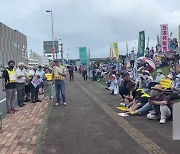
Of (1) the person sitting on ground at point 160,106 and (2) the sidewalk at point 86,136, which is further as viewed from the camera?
(1) the person sitting on ground at point 160,106

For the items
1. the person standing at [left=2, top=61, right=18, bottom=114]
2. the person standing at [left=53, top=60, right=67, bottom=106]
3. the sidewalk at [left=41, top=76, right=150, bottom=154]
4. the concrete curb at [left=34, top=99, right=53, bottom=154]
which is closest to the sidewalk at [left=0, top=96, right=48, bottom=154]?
the concrete curb at [left=34, top=99, right=53, bottom=154]

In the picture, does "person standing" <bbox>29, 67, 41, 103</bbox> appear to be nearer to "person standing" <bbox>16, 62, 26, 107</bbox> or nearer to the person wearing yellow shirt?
the person wearing yellow shirt

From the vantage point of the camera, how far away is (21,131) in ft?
29.1

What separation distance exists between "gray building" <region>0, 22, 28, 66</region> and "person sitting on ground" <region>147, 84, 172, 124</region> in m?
62.5

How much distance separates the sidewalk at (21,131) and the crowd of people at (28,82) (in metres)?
0.86

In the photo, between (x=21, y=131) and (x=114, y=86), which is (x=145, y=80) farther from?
(x=21, y=131)

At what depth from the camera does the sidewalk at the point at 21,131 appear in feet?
23.4

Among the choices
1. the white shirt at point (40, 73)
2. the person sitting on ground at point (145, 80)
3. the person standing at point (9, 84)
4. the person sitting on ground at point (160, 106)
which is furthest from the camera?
the person sitting on ground at point (145, 80)

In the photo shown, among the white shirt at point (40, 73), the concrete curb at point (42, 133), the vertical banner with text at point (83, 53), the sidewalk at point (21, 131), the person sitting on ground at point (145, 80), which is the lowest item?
the sidewalk at point (21, 131)

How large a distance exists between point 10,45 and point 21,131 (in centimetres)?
7834

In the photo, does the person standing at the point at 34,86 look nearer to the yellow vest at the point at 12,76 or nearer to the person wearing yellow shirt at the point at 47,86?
the person wearing yellow shirt at the point at 47,86

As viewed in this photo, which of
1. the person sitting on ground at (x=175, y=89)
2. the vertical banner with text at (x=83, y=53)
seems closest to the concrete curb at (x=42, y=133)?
the person sitting on ground at (x=175, y=89)

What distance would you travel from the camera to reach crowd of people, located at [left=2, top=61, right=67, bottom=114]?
12297 mm

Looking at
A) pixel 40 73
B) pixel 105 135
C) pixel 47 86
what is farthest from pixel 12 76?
pixel 105 135
